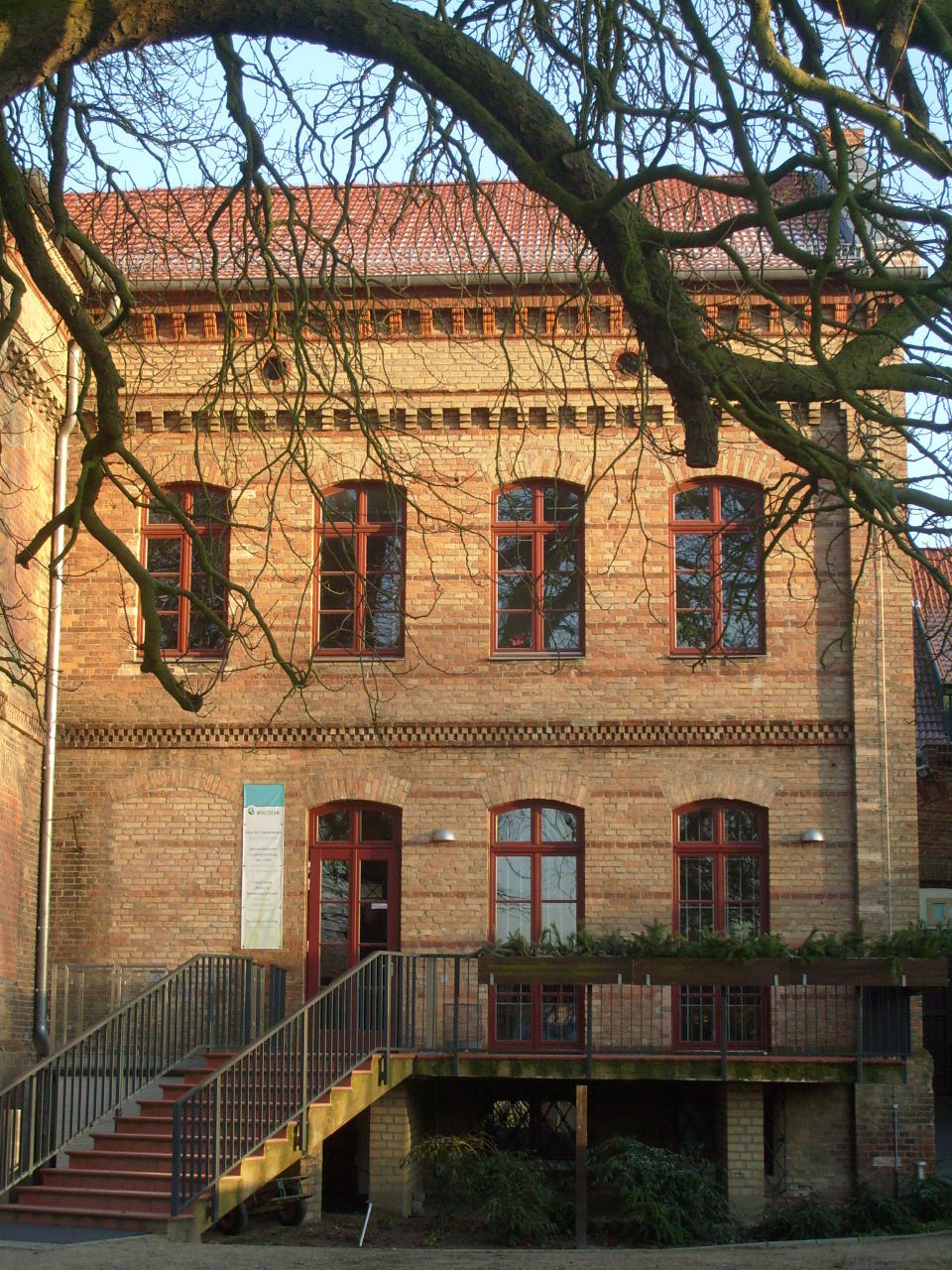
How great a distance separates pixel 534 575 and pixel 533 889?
131 inches

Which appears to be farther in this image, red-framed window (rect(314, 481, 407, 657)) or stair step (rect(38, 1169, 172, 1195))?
red-framed window (rect(314, 481, 407, 657))

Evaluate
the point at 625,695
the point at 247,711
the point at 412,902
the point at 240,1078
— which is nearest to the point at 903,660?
the point at 625,695

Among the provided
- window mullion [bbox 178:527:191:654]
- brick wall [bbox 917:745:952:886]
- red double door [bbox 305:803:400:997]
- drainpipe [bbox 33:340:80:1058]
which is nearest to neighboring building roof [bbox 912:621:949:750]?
brick wall [bbox 917:745:952:886]

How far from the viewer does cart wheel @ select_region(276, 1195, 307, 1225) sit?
51.5ft

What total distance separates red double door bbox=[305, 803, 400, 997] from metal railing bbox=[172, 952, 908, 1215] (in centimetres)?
69

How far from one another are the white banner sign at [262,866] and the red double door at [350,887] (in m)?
0.35

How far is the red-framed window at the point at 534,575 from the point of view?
1861cm

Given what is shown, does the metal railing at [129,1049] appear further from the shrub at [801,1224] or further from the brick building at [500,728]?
the shrub at [801,1224]

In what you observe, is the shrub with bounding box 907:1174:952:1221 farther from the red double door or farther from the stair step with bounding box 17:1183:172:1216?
the stair step with bounding box 17:1183:172:1216

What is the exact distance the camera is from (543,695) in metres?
18.4

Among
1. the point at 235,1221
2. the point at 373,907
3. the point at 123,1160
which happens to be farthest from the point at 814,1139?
the point at 123,1160

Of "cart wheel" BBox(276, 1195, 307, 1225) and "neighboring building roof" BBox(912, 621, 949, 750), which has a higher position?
"neighboring building roof" BBox(912, 621, 949, 750)

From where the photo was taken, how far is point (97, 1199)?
45.0ft

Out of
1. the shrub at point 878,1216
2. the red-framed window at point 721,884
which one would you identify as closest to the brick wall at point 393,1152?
the red-framed window at point 721,884
